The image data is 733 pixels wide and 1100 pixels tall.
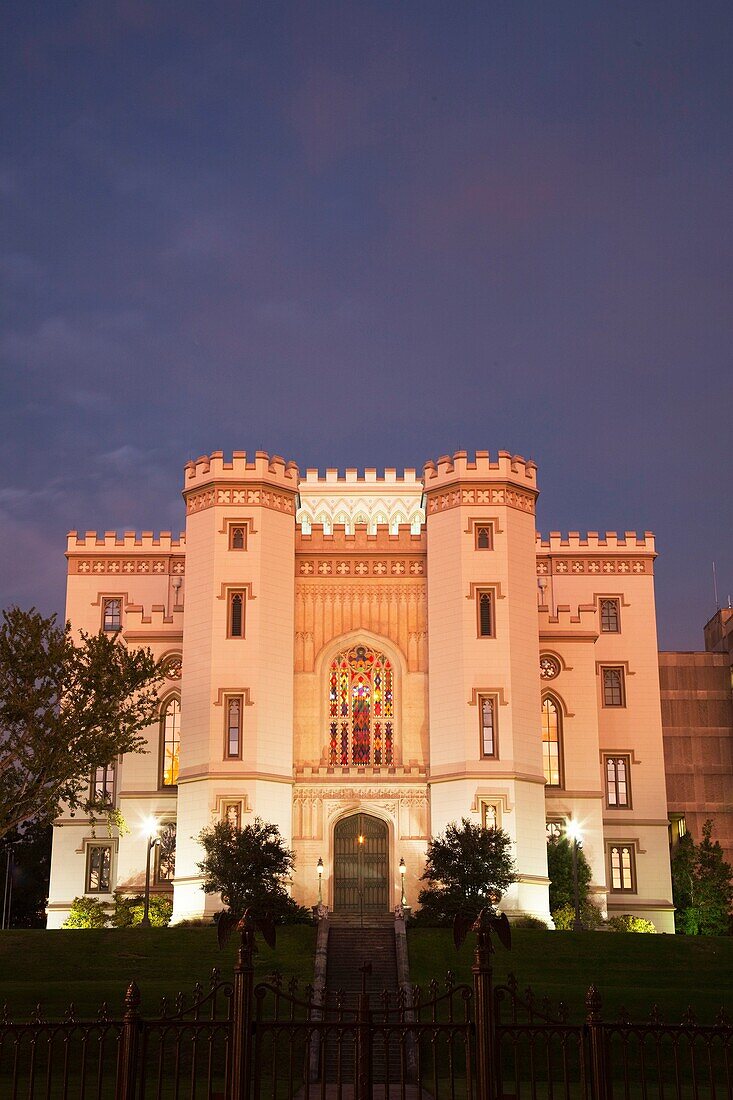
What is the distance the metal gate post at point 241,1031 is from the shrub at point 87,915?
31186mm

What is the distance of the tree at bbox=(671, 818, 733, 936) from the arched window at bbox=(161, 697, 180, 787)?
19174mm

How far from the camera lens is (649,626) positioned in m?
50.8

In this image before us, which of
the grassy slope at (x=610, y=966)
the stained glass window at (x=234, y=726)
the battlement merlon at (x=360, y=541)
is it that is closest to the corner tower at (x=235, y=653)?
the stained glass window at (x=234, y=726)

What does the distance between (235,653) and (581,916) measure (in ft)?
46.3

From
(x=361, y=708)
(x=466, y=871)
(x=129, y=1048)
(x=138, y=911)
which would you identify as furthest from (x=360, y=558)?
(x=129, y=1048)

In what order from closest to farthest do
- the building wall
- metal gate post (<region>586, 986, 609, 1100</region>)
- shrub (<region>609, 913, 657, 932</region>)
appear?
metal gate post (<region>586, 986, 609, 1100</region>) < shrub (<region>609, 913, 657, 932</region>) < the building wall

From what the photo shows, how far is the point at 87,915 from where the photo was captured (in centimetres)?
4353

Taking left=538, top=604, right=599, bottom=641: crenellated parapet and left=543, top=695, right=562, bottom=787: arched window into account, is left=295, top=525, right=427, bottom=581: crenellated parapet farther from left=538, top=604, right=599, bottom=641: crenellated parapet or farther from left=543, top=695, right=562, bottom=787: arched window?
left=543, top=695, right=562, bottom=787: arched window

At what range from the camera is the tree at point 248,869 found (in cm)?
3766

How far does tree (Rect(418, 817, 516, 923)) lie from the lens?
37.8 metres

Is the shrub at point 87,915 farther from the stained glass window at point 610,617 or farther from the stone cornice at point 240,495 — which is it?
the stained glass window at point 610,617

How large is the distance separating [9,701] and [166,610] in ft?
67.4

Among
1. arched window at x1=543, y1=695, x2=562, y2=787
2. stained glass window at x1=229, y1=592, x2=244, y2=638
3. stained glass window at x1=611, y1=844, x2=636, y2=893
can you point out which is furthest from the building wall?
stained glass window at x1=229, y1=592, x2=244, y2=638

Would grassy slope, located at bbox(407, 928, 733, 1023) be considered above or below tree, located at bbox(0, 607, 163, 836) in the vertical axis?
below
